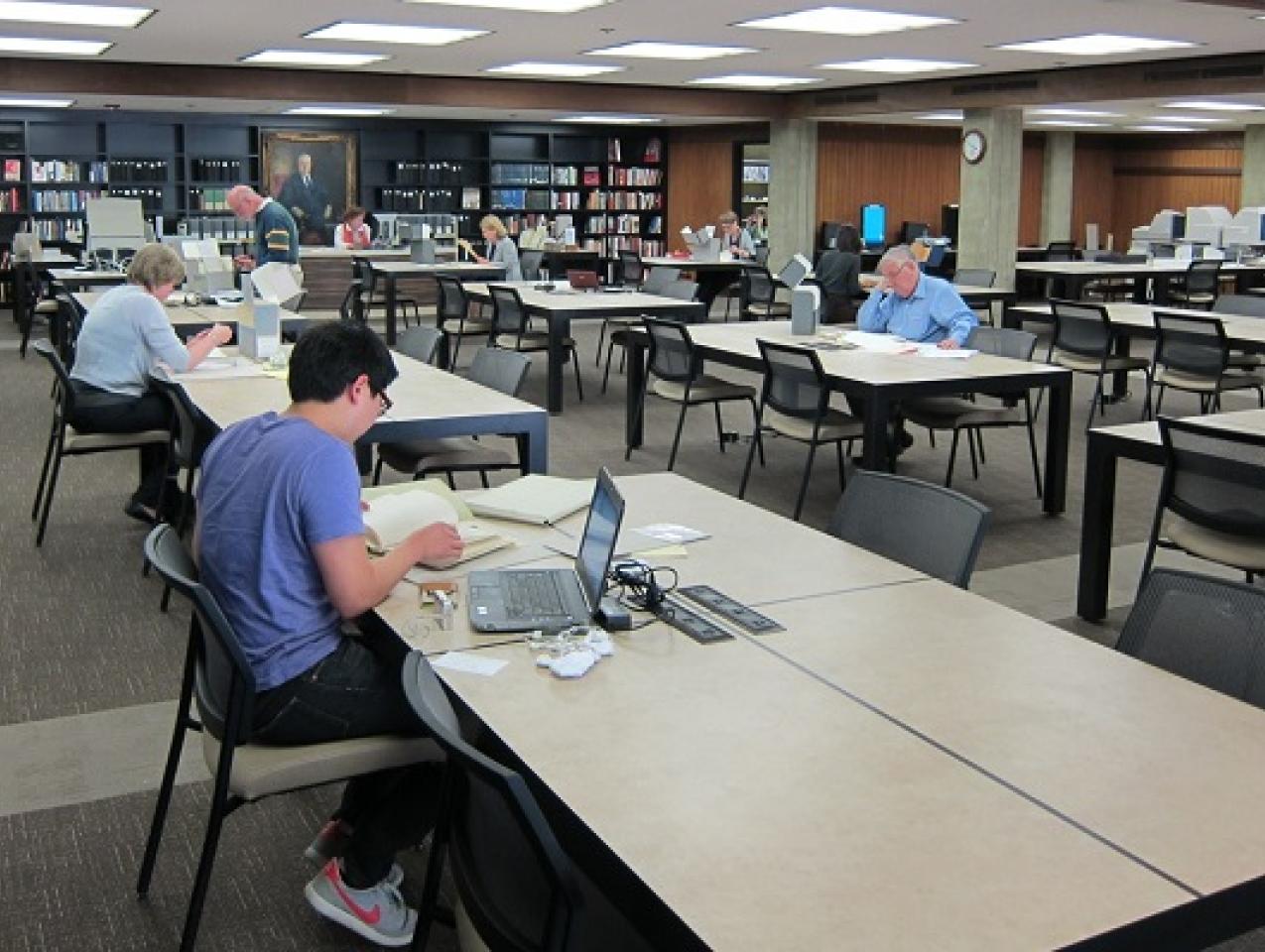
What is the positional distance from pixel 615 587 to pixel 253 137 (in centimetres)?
1572

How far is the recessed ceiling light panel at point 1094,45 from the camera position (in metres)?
9.76

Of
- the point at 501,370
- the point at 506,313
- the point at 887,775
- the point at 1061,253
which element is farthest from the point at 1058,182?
the point at 887,775

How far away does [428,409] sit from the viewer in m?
4.57

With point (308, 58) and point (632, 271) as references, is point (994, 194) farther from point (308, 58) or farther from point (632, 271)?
point (308, 58)

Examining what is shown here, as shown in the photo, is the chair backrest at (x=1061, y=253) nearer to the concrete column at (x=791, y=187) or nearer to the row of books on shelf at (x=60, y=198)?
the concrete column at (x=791, y=187)

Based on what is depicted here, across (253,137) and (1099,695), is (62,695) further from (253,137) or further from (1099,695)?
(253,137)

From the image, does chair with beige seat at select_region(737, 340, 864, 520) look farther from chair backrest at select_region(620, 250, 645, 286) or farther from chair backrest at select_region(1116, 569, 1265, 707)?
chair backrest at select_region(620, 250, 645, 286)

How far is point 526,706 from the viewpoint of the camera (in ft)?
6.77

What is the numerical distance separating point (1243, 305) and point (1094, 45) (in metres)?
2.91

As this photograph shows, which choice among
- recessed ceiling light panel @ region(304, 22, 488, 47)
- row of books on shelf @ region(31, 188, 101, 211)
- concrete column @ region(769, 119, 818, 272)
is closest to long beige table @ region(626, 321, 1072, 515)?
recessed ceiling light panel @ region(304, 22, 488, 47)

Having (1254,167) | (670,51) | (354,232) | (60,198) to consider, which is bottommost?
(354,232)

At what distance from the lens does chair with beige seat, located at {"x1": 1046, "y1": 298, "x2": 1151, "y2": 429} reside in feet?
25.7

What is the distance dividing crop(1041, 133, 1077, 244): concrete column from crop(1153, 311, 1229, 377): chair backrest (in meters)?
13.3

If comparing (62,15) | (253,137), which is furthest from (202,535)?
(253,137)
